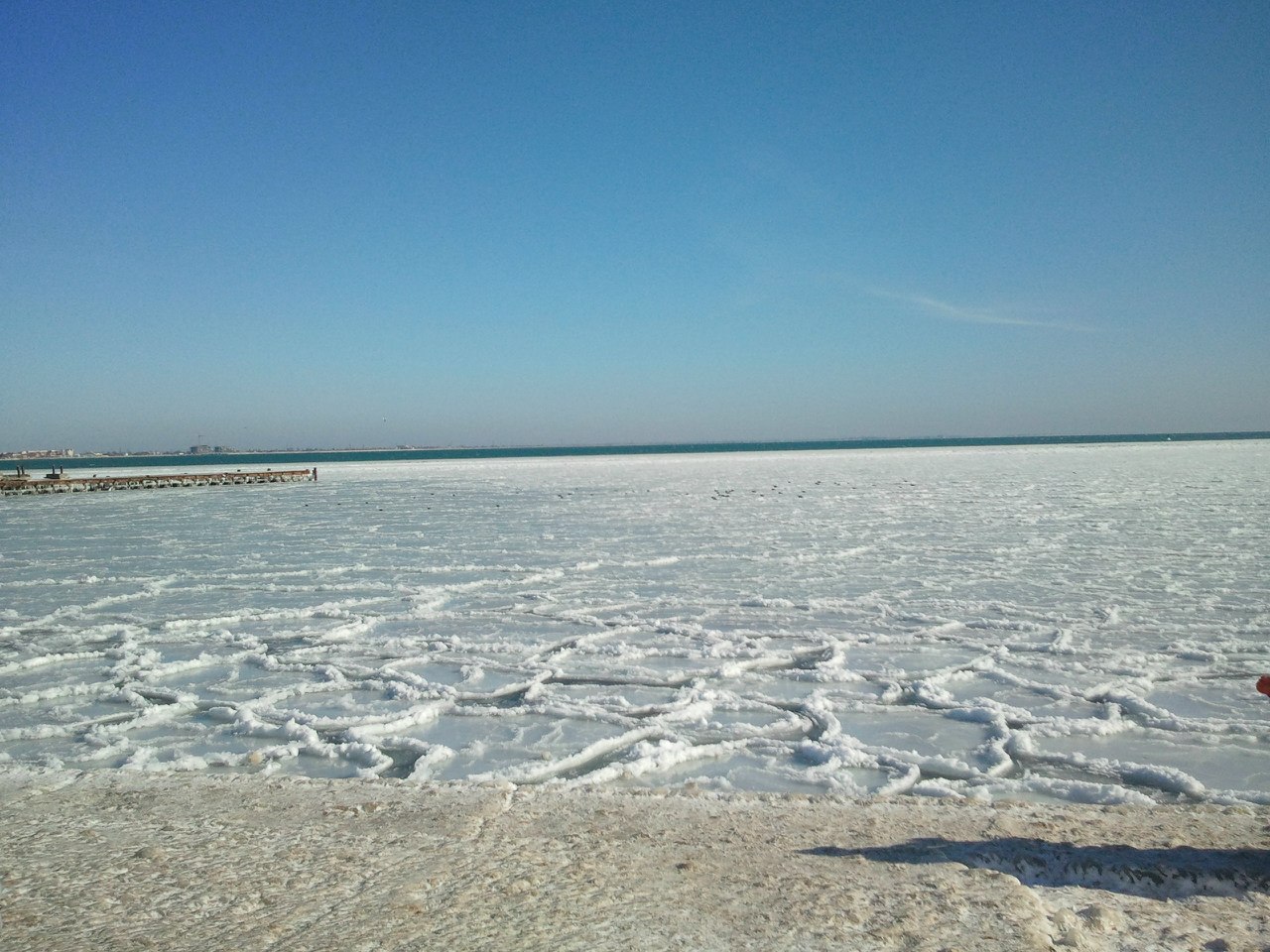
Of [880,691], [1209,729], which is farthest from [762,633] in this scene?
[1209,729]

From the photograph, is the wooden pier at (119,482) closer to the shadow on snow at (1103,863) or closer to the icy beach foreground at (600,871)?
the icy beach foreground at (600,871)

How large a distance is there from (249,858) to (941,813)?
234cm

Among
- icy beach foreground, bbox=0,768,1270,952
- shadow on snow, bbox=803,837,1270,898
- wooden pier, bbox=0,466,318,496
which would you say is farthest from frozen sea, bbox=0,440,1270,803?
wooden pier, bbox=0,466,318,496

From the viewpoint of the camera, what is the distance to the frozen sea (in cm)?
379

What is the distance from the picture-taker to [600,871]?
2467mm

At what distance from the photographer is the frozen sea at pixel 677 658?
3.79m

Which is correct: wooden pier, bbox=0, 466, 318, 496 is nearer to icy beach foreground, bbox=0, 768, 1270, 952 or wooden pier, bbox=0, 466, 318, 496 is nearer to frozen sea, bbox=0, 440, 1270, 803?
frozen sea, bbox=0, 440, 1270, 803

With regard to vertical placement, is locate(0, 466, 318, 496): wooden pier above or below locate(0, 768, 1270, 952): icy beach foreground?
above

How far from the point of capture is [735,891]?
2332mm

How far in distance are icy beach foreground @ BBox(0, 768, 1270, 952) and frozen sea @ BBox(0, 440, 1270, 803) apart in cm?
51

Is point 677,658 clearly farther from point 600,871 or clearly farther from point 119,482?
point 119,482

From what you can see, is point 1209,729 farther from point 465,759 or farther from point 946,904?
point 465,759

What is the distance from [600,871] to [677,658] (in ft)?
10.4

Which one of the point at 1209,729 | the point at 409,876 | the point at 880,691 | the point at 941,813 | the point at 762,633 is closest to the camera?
the point at 409,876
